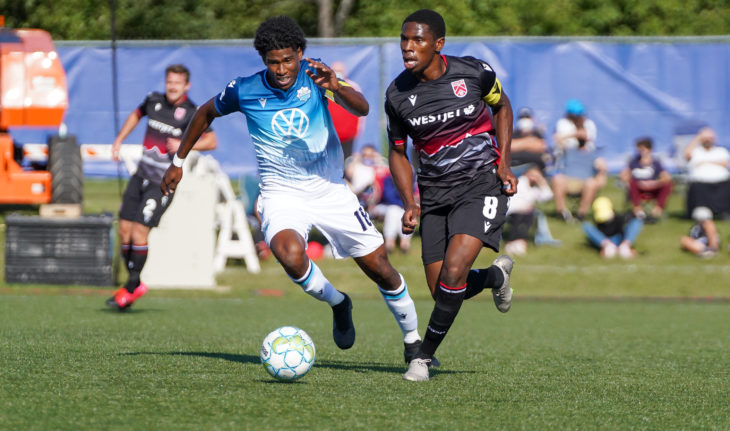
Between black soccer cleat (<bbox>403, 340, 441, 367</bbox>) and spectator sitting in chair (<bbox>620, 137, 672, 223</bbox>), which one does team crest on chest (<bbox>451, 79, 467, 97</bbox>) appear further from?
spectator sitting in chair (<bbox>620, 137, 672, 223</bbox>)

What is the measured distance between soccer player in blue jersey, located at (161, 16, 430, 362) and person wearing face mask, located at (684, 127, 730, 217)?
37.0ft

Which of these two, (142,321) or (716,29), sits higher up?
(716,29)

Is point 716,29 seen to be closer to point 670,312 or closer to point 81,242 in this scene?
point 670,312

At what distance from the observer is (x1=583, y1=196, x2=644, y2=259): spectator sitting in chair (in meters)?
16.9

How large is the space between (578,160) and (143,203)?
29.0ft

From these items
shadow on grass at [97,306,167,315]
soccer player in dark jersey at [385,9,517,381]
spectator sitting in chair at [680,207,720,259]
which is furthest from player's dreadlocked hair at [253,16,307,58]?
spectator sitting in chair at [680,207,720,259]

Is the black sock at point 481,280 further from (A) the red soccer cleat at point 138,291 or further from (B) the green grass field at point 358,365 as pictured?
(A) the red soccer cleat at point 138,291

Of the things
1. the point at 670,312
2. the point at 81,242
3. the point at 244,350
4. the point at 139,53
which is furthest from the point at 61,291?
the point at 670,312

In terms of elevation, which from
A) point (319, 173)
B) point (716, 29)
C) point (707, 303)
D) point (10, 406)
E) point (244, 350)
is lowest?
point (707, 303)

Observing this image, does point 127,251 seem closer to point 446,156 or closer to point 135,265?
point 135,265

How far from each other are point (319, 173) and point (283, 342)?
1328 mm

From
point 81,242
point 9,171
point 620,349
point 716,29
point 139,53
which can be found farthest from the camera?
point 716,29

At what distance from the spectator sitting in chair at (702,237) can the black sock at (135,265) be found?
9.37 m

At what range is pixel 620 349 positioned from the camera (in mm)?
9195
